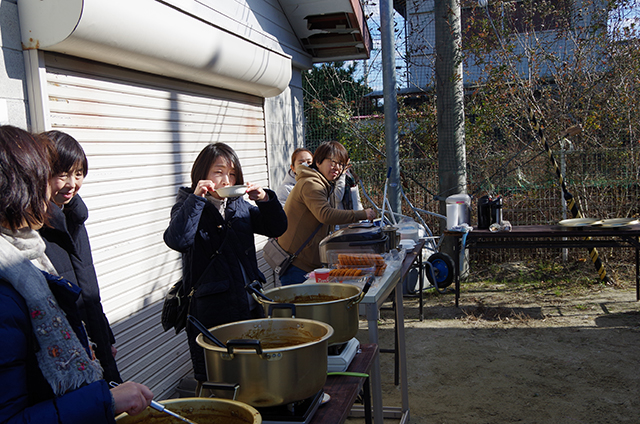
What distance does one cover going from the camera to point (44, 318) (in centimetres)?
122

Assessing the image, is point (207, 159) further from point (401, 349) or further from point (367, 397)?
point (401, 349)

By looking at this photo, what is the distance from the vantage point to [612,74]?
26.9 feet

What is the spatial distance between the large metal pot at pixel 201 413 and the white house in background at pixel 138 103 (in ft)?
6.75

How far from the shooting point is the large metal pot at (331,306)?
78.4 inches

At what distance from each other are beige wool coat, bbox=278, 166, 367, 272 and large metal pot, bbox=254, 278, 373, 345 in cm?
175

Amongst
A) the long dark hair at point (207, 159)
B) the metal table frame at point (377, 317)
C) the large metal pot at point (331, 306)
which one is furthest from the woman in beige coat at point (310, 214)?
the large metal pot at point (331, 306)

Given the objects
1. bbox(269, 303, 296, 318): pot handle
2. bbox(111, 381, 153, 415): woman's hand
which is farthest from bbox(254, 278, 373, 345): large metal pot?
bbox(111, 381, 153, 415): woman's hand

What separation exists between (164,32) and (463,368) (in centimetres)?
377

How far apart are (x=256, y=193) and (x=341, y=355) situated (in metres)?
1.21

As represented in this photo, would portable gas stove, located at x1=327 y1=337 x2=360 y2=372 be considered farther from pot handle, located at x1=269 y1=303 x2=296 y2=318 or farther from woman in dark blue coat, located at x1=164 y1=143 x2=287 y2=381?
woman in dark blue coat, located at x1=164 y1=143 x2=287 y2=381

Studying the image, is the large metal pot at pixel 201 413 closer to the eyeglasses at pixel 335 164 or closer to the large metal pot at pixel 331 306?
the large metal pot at pixel 331 306

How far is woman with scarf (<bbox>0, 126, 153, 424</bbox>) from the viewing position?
3.82ft

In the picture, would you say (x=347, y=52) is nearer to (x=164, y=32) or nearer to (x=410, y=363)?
(x=164, y=32)

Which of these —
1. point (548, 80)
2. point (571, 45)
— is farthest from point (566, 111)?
point (571, 45)
